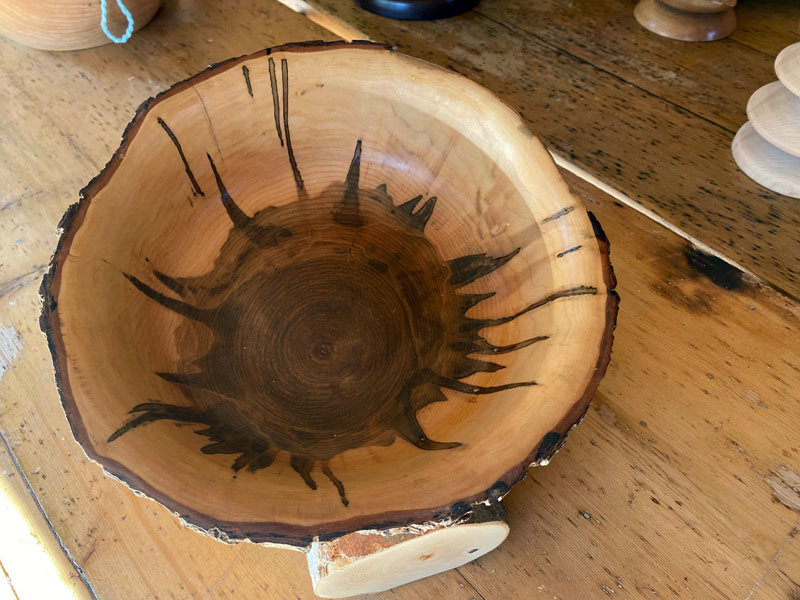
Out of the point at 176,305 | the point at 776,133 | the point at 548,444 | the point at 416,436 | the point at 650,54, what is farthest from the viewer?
the point at 650,54

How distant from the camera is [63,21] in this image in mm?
1295

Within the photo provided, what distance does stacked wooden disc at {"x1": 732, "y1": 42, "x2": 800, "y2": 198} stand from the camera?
3.12ft

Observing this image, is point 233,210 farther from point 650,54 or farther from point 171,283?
point 650,54

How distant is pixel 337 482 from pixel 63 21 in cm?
128

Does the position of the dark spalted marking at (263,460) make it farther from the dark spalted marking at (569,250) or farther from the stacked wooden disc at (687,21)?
the stacked wooden disc at (687,21)

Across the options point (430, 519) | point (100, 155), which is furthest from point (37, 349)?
point (430, 519)

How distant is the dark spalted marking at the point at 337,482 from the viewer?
542 millimetres

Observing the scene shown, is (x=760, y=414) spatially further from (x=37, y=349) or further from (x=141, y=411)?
(x=37, y=349)

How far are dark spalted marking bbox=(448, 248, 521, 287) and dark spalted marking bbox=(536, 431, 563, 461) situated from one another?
0.96 ft

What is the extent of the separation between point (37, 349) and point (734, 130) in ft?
4.60

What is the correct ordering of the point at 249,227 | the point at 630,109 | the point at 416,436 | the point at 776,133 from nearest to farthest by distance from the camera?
the point at 416,436 → the point at 249,227 → the point at 776,133 → the point at 630,109

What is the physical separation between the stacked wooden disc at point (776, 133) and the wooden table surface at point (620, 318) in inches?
1.3

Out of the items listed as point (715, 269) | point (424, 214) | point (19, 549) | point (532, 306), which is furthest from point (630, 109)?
point (19, 549)

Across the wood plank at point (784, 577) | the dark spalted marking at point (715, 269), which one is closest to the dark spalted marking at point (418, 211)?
the dark spalted marking at point (715, 269)
